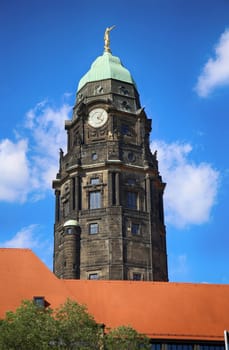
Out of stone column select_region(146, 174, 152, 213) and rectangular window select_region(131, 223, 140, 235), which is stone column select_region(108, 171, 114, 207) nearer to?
rectangular window select_region(131, 223, 140, 235)

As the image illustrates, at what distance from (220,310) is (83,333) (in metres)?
18.7

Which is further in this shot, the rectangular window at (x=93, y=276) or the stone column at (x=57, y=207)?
the stone column at (x=57, y=207)

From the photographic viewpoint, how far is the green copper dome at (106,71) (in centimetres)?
7394

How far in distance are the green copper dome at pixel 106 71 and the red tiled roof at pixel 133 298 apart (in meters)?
25.4

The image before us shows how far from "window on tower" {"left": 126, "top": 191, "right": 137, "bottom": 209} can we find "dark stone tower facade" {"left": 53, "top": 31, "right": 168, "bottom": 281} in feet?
0.31

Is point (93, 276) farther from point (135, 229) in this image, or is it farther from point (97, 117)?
point (97, 117)

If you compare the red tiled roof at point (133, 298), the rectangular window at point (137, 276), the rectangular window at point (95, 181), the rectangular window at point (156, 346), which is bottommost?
the rectangular window at point (156, 346)

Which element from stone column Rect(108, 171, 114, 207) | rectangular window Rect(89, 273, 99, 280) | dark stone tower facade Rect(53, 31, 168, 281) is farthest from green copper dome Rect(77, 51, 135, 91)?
rectangular window Rect(89, 273, 99, 280)

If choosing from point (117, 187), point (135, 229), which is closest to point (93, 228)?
point (135, 229)

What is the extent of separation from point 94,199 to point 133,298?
1592cm

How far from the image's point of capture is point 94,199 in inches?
2645

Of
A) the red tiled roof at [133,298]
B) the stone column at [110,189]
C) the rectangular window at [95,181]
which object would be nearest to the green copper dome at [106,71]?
the rectangular window at [95,181]

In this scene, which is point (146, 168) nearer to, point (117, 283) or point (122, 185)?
point (122, 185)

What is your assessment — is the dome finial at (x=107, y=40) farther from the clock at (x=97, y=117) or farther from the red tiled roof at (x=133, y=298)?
the red tiled roof at (x=133, y=298)
